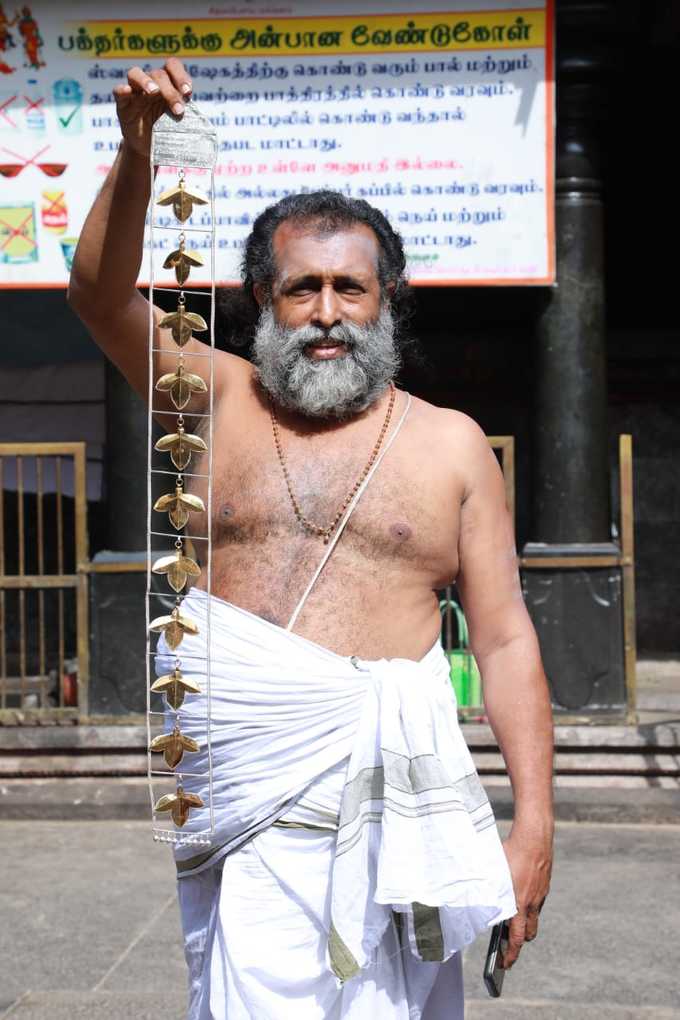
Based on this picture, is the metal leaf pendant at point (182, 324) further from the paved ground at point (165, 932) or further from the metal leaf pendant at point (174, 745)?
the paved ground at point (165, 932)

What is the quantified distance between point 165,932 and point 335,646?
104 inches

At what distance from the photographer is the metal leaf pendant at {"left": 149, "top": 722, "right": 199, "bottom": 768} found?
94.6 inches

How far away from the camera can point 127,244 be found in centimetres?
259

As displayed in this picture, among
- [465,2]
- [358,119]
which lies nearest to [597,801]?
[358,119]

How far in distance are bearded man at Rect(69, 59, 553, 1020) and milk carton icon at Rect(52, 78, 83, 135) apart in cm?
444

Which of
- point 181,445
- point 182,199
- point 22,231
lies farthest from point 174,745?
point 22,231

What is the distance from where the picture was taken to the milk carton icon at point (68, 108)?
703 centimetres

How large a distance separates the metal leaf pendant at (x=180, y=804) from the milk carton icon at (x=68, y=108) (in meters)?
5.27

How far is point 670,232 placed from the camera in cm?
947

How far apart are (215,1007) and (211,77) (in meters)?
5.45

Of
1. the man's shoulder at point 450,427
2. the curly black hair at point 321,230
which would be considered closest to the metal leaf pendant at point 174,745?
the man's shoulder at point 450,427

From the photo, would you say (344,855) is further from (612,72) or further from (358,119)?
(612,72)

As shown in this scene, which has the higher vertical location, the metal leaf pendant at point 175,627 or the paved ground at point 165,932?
the metal leaf pendant at point 175,627

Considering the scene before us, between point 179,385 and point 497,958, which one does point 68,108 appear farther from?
point 497,958
